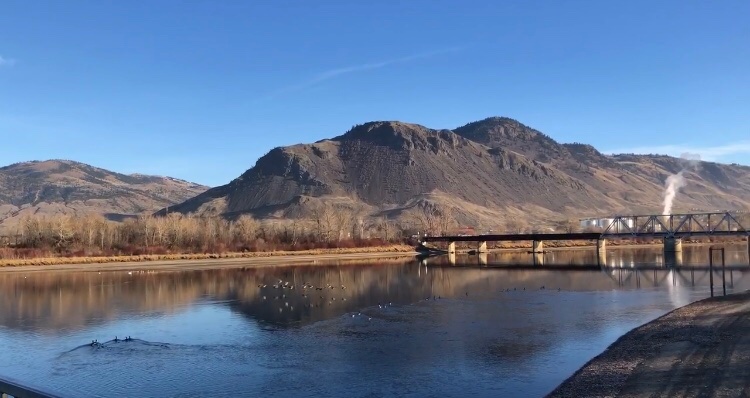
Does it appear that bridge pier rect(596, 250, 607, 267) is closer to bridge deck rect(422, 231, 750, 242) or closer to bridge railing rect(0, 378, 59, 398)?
bridge deck rect(422, 231, 750, 242)

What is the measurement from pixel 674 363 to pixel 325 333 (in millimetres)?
15950

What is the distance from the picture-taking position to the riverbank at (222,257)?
86562mm

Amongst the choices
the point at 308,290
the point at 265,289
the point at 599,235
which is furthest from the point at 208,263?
the point at 599,235

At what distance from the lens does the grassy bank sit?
86875 mm

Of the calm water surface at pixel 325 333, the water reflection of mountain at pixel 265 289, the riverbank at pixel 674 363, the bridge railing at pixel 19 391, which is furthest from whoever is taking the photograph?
the water reflection of mountain at pixel 265 289

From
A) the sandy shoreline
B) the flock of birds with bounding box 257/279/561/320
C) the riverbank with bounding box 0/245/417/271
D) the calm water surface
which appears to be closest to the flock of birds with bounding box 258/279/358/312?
the flock of birds with bounding box 257/279/561/320

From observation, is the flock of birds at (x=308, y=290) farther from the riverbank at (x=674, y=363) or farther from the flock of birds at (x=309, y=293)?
the riverbank at (x=674, y=363)

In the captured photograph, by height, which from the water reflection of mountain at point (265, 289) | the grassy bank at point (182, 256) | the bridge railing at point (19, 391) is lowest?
the water reflection of mountain at point (265, 289)

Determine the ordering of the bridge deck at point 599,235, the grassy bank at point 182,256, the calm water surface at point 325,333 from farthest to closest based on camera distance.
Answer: the bridge deck at point 599,235 → the grassy bank at point 182,256 → the calm water surface at point 325,333

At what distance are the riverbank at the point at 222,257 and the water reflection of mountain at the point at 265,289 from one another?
12.7 metres

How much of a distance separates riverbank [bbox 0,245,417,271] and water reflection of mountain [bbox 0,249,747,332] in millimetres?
12717

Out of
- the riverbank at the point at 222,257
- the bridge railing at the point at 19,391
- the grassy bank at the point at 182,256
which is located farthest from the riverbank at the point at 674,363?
the grassy bank at the point at 182,256

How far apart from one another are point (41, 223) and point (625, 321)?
111m

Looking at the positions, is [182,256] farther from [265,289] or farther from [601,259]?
[601,259]
